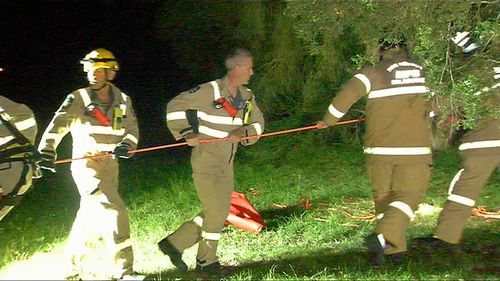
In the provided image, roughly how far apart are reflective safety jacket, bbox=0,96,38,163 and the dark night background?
559 inches

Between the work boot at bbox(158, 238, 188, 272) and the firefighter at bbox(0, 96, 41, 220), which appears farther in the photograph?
the work boot at bbox(158, 238, 188, 272)

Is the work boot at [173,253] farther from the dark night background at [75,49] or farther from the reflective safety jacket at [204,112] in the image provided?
the dark night background at [75,49]

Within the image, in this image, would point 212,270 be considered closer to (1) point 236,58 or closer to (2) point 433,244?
(1) point 236,58

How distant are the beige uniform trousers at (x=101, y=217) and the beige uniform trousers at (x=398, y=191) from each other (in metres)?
1.98

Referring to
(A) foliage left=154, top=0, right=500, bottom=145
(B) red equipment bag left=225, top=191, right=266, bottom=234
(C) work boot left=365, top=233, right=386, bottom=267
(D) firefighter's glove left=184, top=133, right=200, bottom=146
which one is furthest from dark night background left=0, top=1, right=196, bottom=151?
(C) work boot left=365, top=233, right=386, bottom=267

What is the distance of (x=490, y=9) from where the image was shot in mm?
5426

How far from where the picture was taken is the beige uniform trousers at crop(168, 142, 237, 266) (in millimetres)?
5113

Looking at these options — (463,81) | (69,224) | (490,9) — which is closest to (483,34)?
(463,81)

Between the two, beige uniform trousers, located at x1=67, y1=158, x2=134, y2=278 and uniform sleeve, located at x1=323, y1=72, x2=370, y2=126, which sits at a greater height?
uniform sleeve, located at x1=323, y1=72, x2=370, y2=126

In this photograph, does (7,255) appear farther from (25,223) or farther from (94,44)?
(94,44)

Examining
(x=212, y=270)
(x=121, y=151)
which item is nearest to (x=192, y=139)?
(x=121, y=151)

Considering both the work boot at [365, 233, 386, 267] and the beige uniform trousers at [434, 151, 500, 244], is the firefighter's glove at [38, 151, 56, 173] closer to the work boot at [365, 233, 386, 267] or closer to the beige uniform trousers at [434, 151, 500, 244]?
the work boot at [365, 233, 386, 267]

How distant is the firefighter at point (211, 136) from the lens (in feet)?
16.8

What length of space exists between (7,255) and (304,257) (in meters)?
2.72
